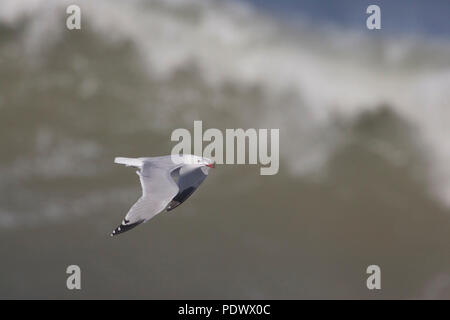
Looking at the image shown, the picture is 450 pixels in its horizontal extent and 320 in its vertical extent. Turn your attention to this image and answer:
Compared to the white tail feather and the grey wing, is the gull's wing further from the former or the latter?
the grey wing

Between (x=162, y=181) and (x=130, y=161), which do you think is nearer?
(x=162, y=181)

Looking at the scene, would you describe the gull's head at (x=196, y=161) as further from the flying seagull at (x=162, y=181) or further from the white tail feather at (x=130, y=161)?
the white tail feather at (x=130, y=161)

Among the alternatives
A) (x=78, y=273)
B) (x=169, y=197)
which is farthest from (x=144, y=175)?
(x=78, y=273)

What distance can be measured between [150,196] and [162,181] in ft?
0.99

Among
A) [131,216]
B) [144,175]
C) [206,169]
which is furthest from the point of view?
[206,169]

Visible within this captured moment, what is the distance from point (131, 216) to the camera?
793 cm

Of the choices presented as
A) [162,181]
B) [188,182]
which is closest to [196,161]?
[188,182]

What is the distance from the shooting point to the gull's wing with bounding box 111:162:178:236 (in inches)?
312

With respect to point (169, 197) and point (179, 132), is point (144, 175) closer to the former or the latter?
point (169, 197)

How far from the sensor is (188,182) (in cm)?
931

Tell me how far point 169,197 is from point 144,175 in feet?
1.68

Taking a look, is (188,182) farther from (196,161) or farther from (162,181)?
(162,181)

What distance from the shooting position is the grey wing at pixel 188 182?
365 inches

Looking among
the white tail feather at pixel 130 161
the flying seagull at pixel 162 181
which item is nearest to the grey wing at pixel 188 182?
the flying seagull at pixel 162 181
